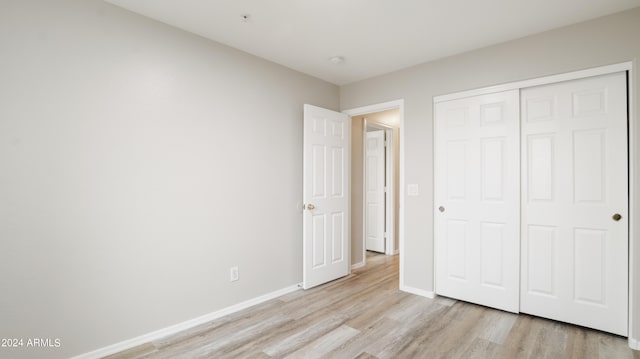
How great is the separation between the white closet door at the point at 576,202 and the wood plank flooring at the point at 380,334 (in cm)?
23

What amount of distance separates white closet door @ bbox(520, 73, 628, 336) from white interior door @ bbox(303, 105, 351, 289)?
1.94m

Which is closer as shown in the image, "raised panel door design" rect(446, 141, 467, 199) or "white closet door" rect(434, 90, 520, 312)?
"white closet door" rect(434, 90, 520, 312)

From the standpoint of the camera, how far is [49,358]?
1.92 meters

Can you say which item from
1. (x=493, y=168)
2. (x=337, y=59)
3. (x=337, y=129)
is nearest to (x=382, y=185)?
(x=337, y=129)

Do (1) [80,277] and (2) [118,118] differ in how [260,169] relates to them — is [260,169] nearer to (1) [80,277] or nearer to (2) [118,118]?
(2) [118,118]

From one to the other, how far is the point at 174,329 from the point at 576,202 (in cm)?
352

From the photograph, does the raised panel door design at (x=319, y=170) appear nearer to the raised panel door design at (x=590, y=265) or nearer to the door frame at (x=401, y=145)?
the door frame at (x=401, y=145)

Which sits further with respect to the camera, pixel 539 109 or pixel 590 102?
pixel 539 109

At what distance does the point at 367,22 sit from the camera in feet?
8.14

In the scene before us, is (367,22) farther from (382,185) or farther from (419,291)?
(382,185)

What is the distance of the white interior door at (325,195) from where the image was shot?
11.3 feet

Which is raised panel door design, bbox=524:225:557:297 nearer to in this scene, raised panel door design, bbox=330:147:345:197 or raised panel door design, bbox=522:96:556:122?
raised panel door design, bbox=522:96:556:122

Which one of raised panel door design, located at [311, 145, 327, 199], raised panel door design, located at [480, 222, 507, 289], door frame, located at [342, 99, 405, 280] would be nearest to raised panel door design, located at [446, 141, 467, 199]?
raised panel door design, located at [480, 222, 507, 289]

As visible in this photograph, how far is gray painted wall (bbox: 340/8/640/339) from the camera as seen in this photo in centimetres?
236
